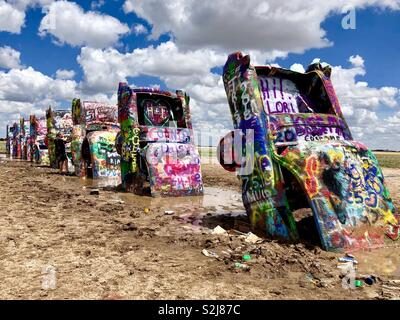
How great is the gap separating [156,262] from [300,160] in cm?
221

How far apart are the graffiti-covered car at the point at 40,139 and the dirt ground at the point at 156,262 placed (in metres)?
18.3

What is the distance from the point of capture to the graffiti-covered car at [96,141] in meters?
13.8

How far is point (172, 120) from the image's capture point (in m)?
11.2

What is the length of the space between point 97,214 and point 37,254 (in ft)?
8.63

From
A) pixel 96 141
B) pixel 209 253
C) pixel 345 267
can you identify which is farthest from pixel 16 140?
pixel 345 267

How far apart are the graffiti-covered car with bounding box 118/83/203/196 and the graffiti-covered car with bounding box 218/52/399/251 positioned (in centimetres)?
359

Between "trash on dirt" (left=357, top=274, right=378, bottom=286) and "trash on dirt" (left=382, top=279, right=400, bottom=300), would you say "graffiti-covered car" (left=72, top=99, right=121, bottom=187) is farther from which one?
"trash on dirt" (left=382, top=279, right=400, bottom=300)

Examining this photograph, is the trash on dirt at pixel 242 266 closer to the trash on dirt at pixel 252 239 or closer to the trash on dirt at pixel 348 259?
the trash on dirt at pixel 252 239

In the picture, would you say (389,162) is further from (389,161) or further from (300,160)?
(300,160)

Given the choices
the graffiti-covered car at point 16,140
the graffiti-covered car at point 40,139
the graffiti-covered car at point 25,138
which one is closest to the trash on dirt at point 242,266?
the graffiti-covered car at point 40,139

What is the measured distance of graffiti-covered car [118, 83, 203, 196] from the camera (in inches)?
Answer: 369

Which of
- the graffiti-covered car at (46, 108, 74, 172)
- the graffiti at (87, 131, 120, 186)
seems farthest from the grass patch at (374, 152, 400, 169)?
the graffiti-covered car at (46, 108, 74, 172)

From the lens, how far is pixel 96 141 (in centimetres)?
1371

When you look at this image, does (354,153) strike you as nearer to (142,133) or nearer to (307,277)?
(307,277)
